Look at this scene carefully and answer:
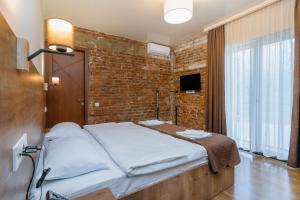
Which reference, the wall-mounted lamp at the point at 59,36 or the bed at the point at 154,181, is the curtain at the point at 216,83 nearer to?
the bed at the point at 154,181

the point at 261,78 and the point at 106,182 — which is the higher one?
the point at 261,78

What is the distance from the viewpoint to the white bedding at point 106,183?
43.8 inches

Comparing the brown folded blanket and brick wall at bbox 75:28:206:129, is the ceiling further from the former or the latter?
the brown folded blanket

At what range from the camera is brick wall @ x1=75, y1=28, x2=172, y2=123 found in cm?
413

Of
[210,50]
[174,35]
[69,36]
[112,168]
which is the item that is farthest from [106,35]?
[112,168]

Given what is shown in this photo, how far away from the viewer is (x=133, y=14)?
130 inches

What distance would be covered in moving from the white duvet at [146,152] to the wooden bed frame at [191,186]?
0.14m

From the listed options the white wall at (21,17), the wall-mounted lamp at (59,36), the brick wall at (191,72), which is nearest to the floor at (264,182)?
the brick wall at (191,72)

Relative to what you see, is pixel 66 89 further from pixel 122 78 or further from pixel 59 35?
pixel 59 35

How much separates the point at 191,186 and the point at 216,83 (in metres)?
2.72

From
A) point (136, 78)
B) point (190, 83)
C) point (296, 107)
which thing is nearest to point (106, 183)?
point (296, 107)

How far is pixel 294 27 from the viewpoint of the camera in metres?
2.61

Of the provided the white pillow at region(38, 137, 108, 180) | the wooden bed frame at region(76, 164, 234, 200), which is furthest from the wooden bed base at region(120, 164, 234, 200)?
the white pillow at region(38, 137, 108, 180)

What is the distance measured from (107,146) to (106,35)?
10.8 ft
